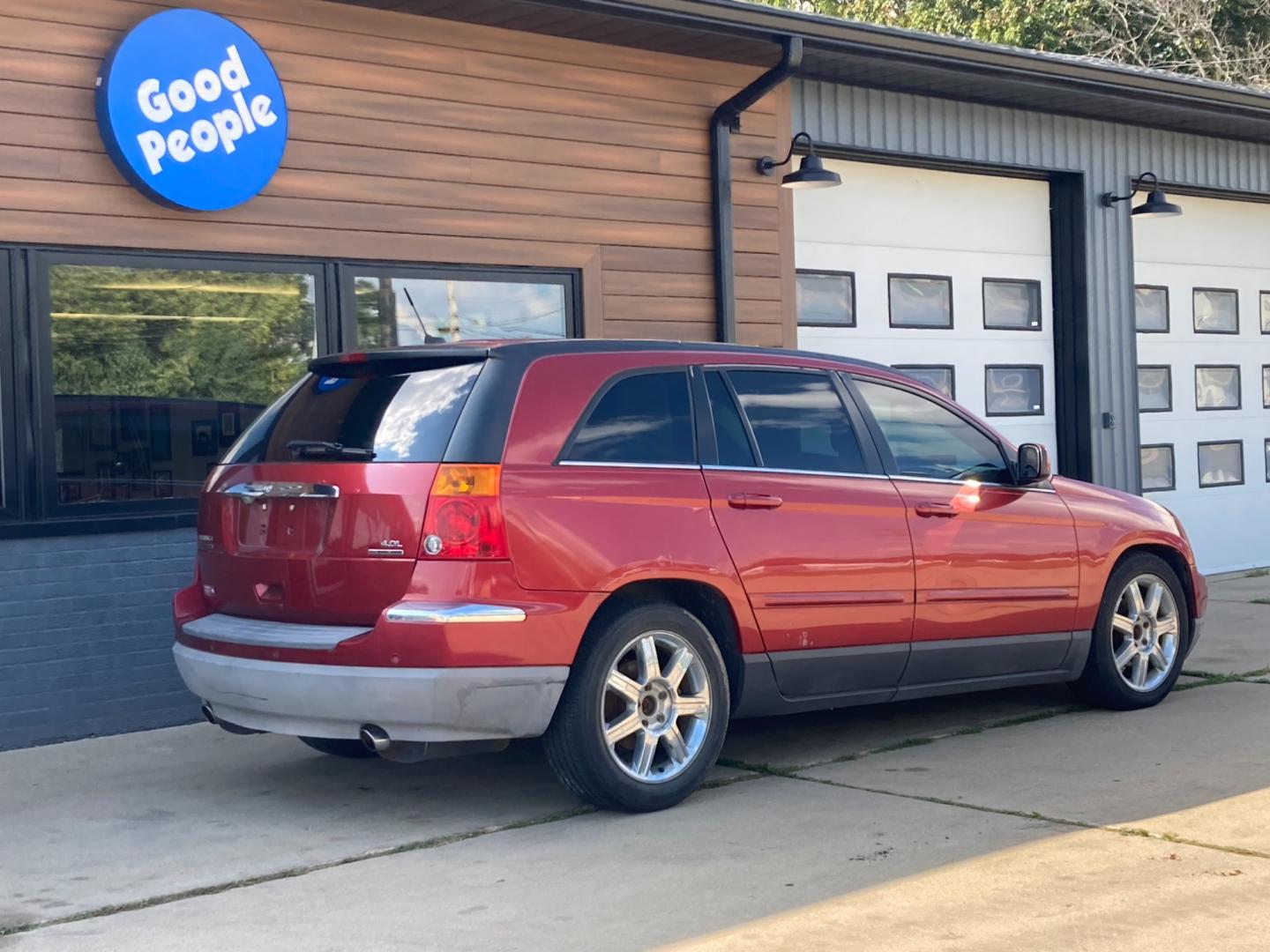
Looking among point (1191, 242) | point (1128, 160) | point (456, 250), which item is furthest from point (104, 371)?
point (1191, 242)

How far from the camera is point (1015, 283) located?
12414mm

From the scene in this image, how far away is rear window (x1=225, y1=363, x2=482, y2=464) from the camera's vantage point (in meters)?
5.60

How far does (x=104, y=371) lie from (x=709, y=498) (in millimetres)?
3302

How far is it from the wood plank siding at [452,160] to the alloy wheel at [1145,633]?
11.0 feet

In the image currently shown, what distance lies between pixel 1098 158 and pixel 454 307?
614 centimetres

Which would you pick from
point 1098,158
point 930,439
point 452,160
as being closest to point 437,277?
point 452,160

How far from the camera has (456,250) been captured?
8.84m

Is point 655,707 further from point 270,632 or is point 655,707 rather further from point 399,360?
point 399,360

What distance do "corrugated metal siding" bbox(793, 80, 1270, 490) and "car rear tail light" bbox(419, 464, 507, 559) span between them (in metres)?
6.19

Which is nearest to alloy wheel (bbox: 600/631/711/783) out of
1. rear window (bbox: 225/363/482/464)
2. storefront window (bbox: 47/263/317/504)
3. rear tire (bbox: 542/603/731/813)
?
rear tire (bbox: 542/603/731/813)

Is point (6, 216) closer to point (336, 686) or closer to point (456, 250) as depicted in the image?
point (456, 250)

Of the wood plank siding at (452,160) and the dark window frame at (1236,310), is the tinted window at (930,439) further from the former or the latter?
the dark window frame at (1236,310)

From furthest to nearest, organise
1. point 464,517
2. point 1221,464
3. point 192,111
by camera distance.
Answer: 1. point 1221,464
2. point 192,111
3. point 464,517

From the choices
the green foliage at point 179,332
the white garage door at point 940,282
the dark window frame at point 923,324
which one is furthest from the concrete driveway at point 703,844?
the dark window frame at point 923,324
